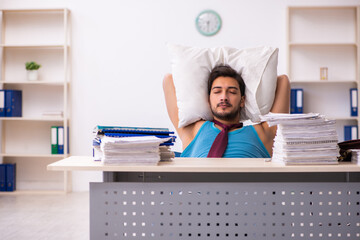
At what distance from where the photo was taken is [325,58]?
4730 millimetres

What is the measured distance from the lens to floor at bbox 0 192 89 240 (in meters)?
3.01

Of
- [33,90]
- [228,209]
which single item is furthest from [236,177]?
[33,90]

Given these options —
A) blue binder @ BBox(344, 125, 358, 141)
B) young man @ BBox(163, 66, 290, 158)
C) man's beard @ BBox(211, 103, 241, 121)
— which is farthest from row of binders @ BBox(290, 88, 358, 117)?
man's beard @ BBox(211, 103, 241, 121)

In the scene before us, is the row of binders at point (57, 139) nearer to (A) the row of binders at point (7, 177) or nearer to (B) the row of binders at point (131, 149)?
(A) the row of binders at point (7, 177)

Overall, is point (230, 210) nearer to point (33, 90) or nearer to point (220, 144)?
point (220, 144)

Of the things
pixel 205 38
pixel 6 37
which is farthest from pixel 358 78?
pixel 6 37

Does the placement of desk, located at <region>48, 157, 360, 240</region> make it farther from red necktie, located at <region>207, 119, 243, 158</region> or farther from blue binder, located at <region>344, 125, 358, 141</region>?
blue binder, located at <region>344, 125, 358, 141</region>

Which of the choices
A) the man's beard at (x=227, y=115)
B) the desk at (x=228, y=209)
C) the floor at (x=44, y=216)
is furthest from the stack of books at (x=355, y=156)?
the floor at (x=44, y=216)

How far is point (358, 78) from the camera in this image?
181 inches

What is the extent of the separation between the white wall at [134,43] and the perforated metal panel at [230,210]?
318 cm

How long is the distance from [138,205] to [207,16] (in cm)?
348

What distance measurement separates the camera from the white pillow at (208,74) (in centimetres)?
254

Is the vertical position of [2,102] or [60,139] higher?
[2,102]

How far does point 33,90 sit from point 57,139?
0.69 metres
